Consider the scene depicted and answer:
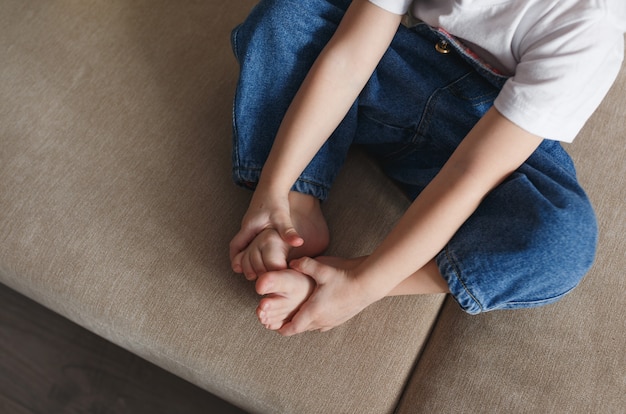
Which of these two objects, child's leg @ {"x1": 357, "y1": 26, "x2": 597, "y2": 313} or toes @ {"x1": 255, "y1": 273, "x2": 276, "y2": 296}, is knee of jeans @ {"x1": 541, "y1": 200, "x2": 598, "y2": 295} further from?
toes @ {"x1": 255, "y1": 273, "x2": 276, "y2": 296}

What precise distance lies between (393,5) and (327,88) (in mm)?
136

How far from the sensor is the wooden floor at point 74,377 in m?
1.04

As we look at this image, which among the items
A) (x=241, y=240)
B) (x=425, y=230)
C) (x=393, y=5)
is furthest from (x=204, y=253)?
(x=393, y=5)

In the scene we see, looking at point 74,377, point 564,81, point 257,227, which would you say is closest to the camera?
point 564,81

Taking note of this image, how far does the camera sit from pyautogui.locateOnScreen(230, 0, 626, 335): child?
0.71m

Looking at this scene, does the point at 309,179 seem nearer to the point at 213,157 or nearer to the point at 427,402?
the point at 213,157

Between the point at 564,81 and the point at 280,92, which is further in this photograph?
the point at 280,92

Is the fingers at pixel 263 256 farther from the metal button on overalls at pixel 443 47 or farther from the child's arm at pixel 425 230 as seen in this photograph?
the metal button on overalls at pixel 443 47

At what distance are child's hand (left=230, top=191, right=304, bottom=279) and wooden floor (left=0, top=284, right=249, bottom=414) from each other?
37cm

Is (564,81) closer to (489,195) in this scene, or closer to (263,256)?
(489,195)

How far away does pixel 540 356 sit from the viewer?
78 centimetres

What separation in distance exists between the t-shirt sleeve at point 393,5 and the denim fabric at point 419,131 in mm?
58

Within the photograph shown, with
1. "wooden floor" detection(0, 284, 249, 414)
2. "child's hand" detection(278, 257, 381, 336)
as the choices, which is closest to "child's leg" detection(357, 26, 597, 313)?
"child's hand" detection(278, 257, 381, 336)

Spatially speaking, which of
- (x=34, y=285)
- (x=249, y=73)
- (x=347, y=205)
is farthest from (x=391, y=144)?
(x=34, y=285)
